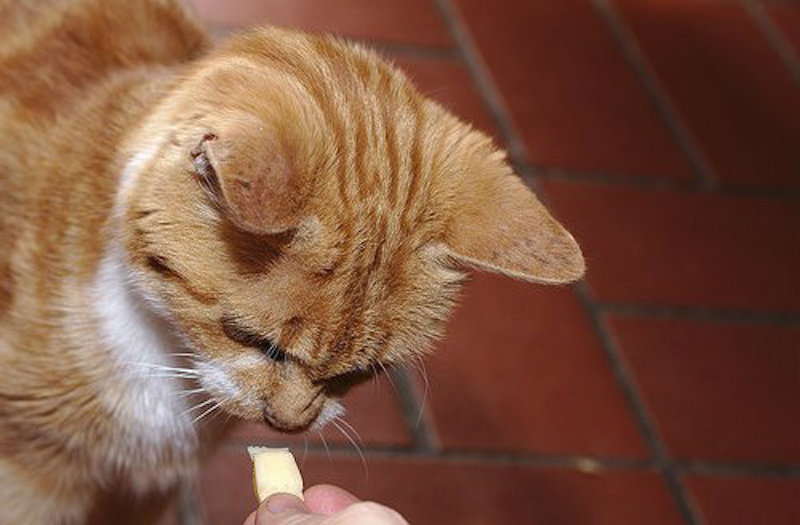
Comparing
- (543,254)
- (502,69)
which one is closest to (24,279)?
(543,254)

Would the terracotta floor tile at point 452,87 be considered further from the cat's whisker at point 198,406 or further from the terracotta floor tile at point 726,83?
the cat's whisker at point 198,406

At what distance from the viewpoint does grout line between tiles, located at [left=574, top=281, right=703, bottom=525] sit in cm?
176

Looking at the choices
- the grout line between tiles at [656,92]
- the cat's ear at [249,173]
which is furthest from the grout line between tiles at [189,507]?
the grout line between tiles at [656,92]

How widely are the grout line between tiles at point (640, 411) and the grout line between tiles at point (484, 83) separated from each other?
0.28 metres

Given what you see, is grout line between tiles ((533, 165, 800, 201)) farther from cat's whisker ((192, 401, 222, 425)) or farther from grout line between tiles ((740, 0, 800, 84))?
cat's whisker ((192, 401, 222, 425))

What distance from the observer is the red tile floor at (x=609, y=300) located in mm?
1688

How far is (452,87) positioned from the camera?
2.16 metres

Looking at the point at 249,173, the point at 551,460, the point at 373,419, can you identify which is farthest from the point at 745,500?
the point at 249,173

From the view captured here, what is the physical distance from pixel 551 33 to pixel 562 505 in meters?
1.07

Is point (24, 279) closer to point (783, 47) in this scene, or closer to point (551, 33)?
point (551, 33)

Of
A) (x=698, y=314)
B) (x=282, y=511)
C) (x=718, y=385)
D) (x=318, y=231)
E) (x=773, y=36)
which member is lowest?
(x=282, y=511)

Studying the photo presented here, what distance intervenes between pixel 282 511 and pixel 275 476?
114mm

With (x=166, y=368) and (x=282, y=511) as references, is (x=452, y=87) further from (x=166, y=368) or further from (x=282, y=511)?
(x=282, y=511)

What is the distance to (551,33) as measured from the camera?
241 centimetres
